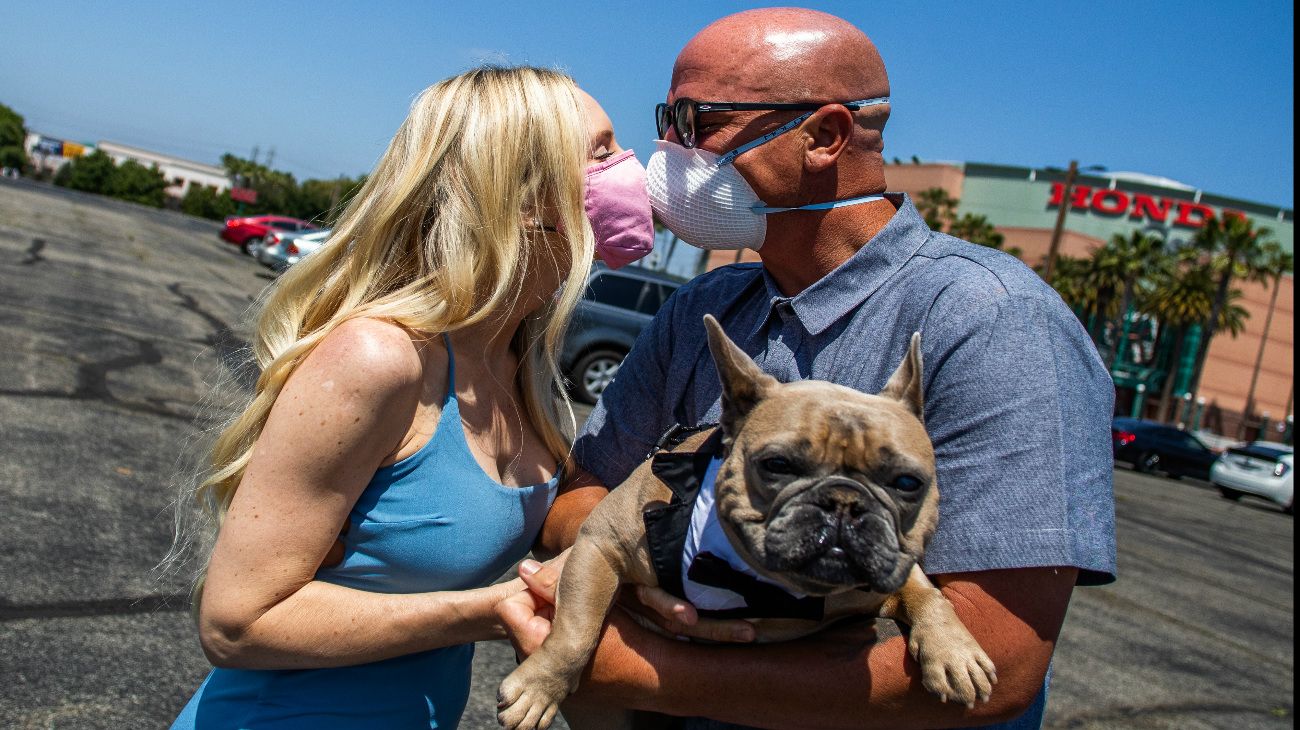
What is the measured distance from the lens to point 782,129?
251cm

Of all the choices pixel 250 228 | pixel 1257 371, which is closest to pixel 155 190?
pixel 250 228

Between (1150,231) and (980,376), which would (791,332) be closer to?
(980,376)

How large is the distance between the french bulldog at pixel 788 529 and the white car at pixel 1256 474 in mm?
28560

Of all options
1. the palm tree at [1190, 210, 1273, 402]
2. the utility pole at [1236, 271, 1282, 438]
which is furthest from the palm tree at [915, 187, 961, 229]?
the utility pole at [1236, 271, 1282, 438]

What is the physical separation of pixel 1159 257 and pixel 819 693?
62389 mm

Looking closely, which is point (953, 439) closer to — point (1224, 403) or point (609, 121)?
point (609, 121)

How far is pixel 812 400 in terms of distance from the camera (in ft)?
6.17

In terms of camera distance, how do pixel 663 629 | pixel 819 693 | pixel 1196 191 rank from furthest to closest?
1. pixel 1196 191
2. pixel 663 629
3. pixel 819 693

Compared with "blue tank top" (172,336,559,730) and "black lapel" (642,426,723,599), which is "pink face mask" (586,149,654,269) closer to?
"blue tank top" (172,336,559,730)

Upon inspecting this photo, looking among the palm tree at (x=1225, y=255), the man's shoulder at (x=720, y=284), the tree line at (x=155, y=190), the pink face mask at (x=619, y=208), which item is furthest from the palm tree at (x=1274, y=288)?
the tree line at (x=155, y=190)

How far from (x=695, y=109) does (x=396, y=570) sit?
1.39 meters

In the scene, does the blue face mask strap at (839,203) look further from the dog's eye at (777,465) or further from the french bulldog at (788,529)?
the dog's eye at (777,465)

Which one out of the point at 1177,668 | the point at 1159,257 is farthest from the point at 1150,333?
the point at 1177,668

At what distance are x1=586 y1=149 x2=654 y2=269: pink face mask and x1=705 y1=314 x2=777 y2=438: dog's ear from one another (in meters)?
0.82
